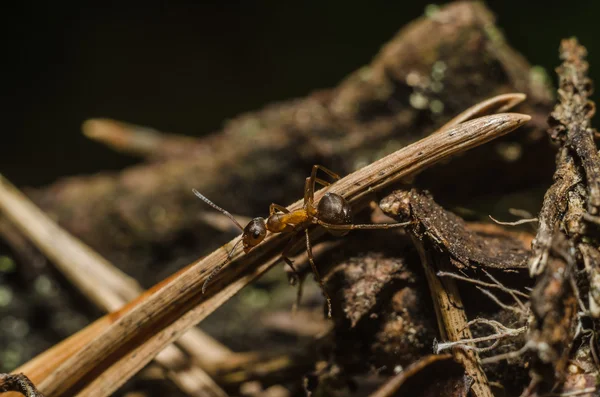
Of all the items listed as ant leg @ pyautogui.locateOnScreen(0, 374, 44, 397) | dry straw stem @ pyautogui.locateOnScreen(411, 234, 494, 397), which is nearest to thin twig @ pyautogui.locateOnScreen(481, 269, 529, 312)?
dry straw stem @ pyautogui.locateOnScreen(411, 234, 494, 397)

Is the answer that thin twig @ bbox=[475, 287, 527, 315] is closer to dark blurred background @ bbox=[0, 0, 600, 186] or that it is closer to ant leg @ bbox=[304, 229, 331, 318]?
ant leg @ bbox=[304, 229, 331, 318]

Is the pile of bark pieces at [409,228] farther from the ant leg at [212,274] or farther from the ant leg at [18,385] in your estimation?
the ant leg at [18,385]

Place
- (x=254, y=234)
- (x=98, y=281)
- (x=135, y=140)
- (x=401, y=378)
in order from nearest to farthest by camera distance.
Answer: (x=401, y=378) < (x=254, y=234) < (x=98, y=281) < (x=135, y=140)

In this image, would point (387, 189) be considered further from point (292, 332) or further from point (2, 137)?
point (2, 137)

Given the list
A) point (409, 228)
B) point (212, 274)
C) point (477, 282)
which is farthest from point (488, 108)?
point (212, 274)

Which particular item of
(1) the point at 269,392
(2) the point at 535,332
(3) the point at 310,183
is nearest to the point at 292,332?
(1) the point at 269,392

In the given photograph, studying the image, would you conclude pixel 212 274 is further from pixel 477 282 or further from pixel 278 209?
pixel 477 282
